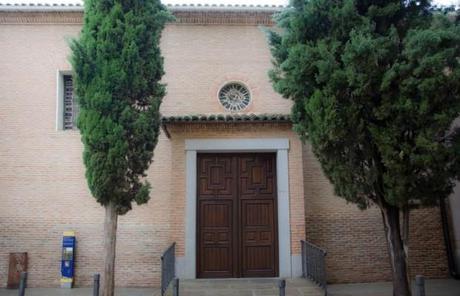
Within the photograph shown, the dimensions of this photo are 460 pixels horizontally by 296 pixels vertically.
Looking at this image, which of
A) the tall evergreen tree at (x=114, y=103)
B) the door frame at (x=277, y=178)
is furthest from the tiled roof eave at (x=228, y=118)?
the tall evergreen tree at (x=114, y=103)

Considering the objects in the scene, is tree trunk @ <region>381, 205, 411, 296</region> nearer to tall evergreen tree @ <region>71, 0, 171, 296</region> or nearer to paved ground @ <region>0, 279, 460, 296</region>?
paved ground @ <region>0, 279, 460, 296</region>

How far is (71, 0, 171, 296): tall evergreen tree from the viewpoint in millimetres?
7410

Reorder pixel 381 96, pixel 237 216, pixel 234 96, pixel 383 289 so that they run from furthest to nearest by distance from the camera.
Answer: pixel 234 96
pixel 237 216
pixel 383 289
pixel 381 96

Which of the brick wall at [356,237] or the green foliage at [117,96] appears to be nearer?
the green foliage at [117,96]

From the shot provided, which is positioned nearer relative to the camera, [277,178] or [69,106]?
[277,178]

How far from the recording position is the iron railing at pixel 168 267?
7836mm

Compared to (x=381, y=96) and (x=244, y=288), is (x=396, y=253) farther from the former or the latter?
(x=244, y=288)

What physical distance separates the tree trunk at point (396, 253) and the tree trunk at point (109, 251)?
4.73m

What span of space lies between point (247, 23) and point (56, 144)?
5869 mm

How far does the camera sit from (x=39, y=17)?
36.5 feet

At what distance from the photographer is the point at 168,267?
8.49 metres

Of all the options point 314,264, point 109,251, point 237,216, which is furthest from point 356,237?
point 109,251

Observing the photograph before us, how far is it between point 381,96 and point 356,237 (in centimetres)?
492

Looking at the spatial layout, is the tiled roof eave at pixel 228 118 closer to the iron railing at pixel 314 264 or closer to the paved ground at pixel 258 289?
the iron railing at pixel 314 264
